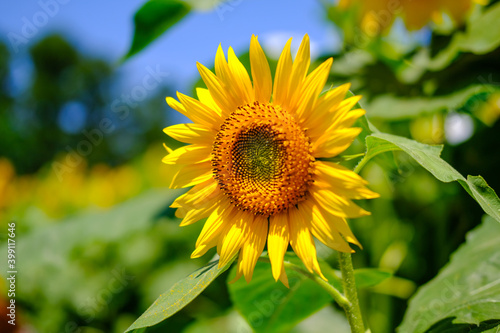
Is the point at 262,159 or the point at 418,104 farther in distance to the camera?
the point at 418,104

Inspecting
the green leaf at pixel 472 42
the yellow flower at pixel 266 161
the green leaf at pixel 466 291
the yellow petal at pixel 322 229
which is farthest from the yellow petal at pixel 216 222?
the green leaf at pixel 472 42

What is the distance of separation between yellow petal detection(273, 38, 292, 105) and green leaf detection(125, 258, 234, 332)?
0.23 meters

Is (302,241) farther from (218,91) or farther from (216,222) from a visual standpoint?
(218,91)

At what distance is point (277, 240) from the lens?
598mm

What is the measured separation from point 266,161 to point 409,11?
0.78m

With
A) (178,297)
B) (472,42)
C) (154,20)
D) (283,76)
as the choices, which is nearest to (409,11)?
(472,42)

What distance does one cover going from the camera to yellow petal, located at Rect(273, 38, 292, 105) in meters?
0.59

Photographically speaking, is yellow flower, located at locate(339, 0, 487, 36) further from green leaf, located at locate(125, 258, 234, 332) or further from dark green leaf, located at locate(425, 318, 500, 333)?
green leaf, located at locate(125, 258, 234, 332)

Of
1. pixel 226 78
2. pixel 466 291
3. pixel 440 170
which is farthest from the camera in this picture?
pixel 466 291

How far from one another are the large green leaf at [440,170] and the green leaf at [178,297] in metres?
0.24

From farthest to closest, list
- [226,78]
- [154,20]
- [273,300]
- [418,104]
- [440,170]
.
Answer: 1. [418,104]
2. [154,20]
3. [273,300]
4. [226,78]
5. [440,170]

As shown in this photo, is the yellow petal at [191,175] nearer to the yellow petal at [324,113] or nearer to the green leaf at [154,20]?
the yellow petal at [324,113]

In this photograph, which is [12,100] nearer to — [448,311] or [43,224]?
[43,224]

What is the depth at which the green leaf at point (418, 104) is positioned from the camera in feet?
3.35
